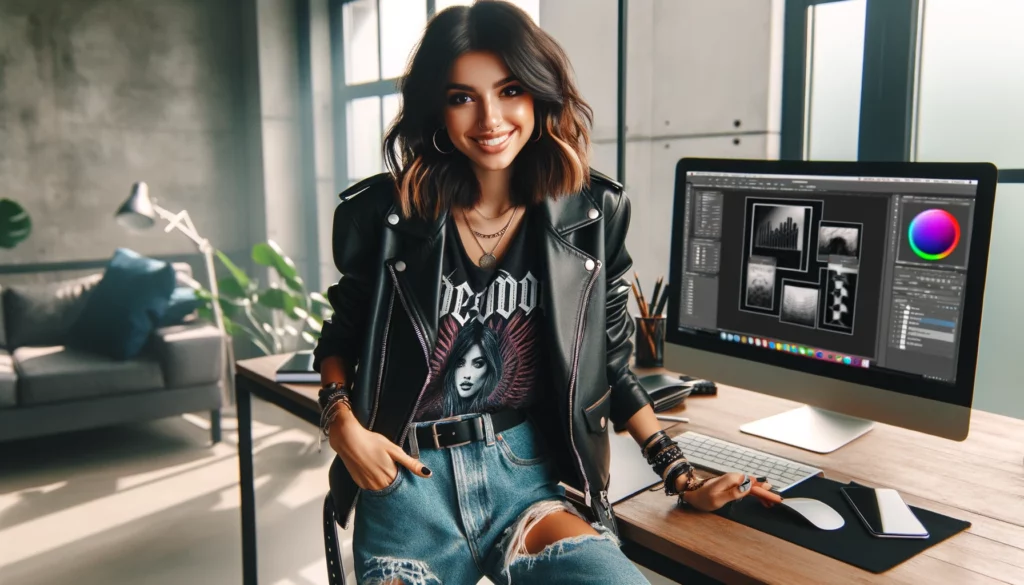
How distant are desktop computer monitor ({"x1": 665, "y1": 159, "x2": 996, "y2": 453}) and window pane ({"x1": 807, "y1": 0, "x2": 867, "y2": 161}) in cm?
83

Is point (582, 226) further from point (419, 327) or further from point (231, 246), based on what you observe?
point (231, 246)

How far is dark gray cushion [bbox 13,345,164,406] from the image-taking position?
347 cm

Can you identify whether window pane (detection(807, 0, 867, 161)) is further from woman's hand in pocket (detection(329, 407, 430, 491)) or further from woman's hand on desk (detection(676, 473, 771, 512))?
woman's hand in pocket (detection(329, 407, 430, 491))

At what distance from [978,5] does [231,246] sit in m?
4.31

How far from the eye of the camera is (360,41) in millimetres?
4516

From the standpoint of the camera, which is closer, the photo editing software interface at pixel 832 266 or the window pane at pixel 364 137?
the photo editing software interface at pixel 832 266

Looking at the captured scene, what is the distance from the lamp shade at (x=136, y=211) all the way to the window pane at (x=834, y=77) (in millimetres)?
2970

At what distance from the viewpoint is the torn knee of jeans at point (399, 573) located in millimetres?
1151

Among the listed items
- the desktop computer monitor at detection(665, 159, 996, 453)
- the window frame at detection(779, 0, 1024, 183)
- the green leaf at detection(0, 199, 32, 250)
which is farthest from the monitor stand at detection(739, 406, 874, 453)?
the green leaf at detection(0, 199, 32, 250)

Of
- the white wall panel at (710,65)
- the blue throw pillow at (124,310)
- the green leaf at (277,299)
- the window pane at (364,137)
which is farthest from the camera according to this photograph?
the window pane at (364,137)

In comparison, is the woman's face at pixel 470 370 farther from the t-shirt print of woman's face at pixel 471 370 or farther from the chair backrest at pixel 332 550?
the chair backrest at pixel 332 550

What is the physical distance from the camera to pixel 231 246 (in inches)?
202

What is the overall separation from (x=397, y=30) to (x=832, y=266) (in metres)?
3.31

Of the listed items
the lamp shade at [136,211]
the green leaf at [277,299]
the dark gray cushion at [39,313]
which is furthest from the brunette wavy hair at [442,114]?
the dark gray cushion at [39,313]
